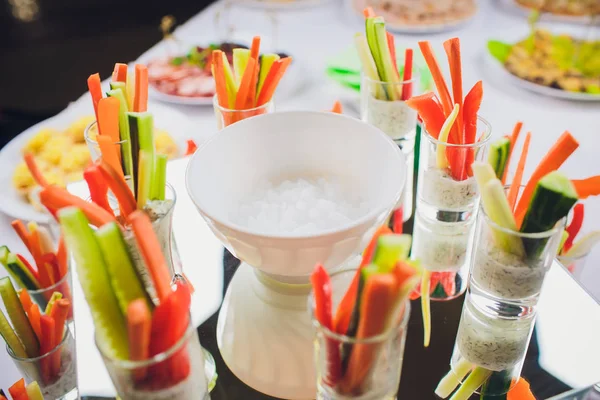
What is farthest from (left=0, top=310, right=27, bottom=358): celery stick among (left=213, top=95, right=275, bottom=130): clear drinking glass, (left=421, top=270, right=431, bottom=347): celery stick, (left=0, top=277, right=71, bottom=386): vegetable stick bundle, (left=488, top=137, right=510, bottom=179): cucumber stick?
(left=488, top=137, right=510, bottom=179): cucumber stick

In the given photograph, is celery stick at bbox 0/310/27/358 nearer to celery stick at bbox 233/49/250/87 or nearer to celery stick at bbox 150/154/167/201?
celery stick at bbox 150/154/167/201

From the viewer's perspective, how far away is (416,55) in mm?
1627

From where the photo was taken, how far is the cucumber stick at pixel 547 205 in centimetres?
52

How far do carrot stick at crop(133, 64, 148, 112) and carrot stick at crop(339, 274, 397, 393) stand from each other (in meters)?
0.48

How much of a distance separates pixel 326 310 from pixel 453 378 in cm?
27

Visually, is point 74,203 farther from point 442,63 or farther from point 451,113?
point 442,63

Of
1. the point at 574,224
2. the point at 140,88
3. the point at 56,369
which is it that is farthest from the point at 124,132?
the point at 574,224

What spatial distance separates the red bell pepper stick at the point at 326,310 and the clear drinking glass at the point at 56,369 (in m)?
0.48

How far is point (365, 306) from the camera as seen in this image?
0.46m

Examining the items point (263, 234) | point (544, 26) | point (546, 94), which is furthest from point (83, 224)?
point (544, 26)

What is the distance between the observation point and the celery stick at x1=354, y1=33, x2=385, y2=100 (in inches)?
37.0

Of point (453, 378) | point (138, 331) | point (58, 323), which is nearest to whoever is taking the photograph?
point (138, 331)

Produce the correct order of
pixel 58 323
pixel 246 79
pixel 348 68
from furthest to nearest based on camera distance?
pixel 348 68
pixel 246 79
pixel 58 323

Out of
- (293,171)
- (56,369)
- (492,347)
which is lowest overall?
(56,369)
